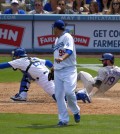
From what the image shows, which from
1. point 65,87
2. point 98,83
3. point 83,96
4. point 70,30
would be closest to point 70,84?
point 65,87

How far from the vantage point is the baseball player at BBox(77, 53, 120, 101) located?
44.7ft

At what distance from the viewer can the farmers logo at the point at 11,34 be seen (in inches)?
850

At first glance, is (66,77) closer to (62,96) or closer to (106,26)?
(62,96)

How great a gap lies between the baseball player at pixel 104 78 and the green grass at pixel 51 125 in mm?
2114

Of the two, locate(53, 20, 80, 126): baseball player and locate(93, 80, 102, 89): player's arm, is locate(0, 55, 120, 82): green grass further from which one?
locate(53, 20, 80, 126): baseball player

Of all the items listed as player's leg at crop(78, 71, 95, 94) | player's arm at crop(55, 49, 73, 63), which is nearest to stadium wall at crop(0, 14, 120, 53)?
player's leg at crop(78, 71, 95, 94)

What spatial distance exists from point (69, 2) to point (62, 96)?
13785mm

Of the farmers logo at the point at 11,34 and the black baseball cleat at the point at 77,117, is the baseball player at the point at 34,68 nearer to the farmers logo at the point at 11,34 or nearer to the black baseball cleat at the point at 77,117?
the black baseball cleat at the point at 77,117

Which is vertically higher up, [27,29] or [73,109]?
[73,109]

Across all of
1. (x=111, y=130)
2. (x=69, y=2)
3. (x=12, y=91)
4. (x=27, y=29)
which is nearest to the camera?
(x=111, y=130)

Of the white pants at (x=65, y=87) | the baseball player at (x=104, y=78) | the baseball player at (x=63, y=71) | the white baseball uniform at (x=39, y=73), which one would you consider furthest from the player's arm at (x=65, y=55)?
the baseball player at (x=104, y=78)

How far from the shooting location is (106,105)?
43.2 ft

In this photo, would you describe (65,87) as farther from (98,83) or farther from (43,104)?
(98,83)

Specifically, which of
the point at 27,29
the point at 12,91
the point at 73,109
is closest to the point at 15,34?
Answer: the point at 27,29
